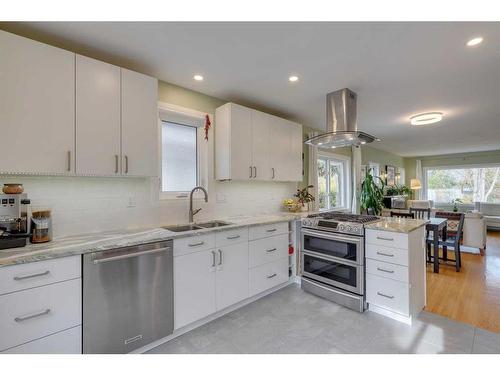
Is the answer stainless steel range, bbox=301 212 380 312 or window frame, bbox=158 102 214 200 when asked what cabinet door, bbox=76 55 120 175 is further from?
stainless steel range, bbox=301 212 380 312

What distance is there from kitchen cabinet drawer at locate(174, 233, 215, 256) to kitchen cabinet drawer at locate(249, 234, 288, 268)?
53 cm

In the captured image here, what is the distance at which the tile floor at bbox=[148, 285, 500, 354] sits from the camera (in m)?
1.87

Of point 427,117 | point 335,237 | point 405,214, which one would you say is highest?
point 427,117

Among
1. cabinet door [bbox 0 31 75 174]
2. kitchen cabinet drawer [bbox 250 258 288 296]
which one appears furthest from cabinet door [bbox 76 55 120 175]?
kitchen cabinet drawer [bbox 250 258 288 296]

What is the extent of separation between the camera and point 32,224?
1.64 m

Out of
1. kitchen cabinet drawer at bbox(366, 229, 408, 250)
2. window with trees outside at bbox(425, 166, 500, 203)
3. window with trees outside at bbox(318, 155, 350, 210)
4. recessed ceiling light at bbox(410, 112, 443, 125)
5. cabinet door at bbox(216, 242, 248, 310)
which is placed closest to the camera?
kitchen cabinet drawer at bbox(366, 229, 408, 250)

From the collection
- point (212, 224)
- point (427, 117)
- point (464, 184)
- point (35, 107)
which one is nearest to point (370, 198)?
point (427, 117)

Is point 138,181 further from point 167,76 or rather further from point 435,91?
point 435,91

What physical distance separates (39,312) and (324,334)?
2.08 meters

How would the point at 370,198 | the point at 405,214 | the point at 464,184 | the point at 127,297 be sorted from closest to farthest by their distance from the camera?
the point at 127,297 < the point at 405,214 < the point at 370,198 < the point at 464,184

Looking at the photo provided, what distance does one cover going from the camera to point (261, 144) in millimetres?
3141

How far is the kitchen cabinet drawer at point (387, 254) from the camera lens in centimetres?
217

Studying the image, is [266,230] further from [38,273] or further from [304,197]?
[38,273]

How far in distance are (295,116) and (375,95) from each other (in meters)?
1.23
